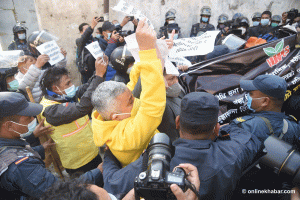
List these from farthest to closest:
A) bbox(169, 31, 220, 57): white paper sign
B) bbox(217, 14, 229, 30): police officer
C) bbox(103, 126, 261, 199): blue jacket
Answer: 1. bbox(217, 14, 229, 30): police officer
2. bbox(169, 31, 220, 57): white paper sign
3. bbox(103, 126, 261, 199): blue jacket

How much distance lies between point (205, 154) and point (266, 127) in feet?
2.77

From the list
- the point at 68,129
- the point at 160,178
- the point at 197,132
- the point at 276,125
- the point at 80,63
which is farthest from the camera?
the point at 80,63

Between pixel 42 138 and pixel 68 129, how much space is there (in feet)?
1.79

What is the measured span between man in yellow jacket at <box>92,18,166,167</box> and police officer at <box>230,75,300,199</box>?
2.95 ft

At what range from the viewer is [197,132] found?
51.6 inches

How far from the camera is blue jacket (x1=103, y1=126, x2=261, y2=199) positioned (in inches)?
46.9

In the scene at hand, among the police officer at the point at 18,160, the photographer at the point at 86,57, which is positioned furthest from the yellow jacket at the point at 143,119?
the photographer at the point at 86,57

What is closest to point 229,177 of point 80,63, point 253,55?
point 253,55

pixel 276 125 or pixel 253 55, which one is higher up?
pixel 253 55

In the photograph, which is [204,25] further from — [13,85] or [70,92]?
[13,85]

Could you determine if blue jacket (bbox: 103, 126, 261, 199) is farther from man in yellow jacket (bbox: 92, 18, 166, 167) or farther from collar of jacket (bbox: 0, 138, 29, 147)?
collar of jacket (bbox: 0, 138, 29, 147)

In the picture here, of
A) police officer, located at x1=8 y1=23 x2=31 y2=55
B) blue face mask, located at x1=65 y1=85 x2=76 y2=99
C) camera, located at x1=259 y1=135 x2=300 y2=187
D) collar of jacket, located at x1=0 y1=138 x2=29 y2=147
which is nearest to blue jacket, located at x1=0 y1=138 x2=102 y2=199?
collar of jacket, located at x1=0 y1=138 x2=29 y2=147

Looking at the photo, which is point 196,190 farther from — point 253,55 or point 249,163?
point 253,55

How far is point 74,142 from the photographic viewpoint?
231cm
